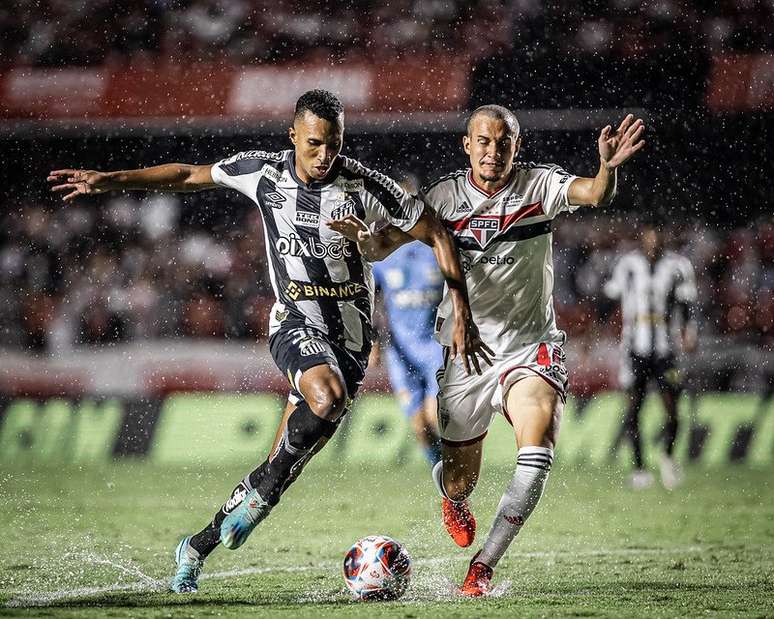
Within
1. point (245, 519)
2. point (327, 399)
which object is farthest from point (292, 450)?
point (245, 519)

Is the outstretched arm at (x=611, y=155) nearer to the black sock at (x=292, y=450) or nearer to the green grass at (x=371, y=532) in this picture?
the black sock at (x=292, y=450)

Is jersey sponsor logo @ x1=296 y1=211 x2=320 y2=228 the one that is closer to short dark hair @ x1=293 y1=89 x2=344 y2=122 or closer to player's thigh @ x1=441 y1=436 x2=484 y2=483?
short dark hair @ x1=293 y1=89 x2=344 y2=122

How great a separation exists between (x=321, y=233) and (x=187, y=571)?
171 cm

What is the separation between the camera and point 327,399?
17.0 feet

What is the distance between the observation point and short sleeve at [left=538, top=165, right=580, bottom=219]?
18.3ft

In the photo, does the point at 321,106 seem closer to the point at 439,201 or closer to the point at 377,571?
the point at 439,201

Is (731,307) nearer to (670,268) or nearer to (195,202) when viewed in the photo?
(670,268)

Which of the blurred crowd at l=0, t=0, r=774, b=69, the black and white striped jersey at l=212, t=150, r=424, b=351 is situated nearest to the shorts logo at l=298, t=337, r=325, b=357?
the black and white striped jersey at l=212, t=150, r=424, b=351

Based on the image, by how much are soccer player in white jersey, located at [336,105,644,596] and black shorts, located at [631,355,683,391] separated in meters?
4.50

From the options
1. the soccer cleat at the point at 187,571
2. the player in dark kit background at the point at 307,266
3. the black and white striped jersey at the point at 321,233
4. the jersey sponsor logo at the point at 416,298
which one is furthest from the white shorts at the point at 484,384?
the jersey sponsor logo at the point at 416,298

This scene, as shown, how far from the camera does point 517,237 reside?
18.6ft

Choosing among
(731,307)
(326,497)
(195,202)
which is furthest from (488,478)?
(195,202)

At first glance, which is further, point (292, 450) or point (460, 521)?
point (460, 521)

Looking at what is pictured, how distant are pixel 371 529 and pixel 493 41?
33.0ft
